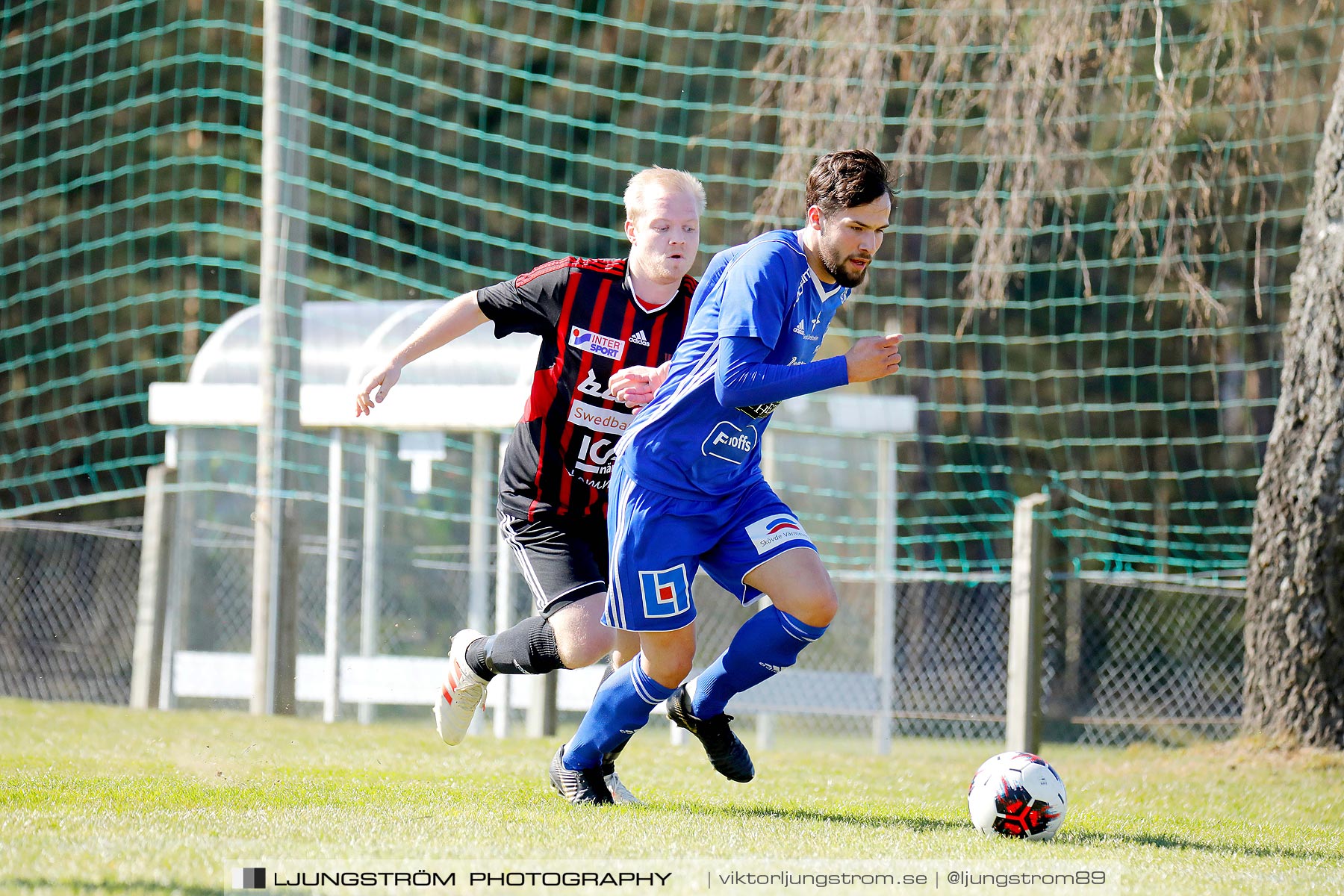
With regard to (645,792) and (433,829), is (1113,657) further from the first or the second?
(433,829)

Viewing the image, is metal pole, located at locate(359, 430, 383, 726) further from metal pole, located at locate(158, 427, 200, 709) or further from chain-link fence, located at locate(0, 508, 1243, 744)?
metal pole, located at locate(158, 427, 200, 709)

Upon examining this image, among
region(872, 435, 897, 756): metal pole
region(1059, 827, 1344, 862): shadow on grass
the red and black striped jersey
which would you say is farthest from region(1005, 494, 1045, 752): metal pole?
the red and black striped jersey

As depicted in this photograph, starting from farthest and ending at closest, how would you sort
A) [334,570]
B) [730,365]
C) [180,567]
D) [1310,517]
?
1. [180,567]
2. [334,570]
3. [1310,517]
4. [730,365]

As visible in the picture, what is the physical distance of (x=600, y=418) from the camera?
4.59 metres

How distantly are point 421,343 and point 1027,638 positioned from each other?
4.06 meters

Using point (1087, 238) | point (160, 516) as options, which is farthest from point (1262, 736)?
point (1087, 238)

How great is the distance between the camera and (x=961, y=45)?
856cm

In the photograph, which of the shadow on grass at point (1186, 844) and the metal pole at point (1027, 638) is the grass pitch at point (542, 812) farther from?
the metal pole at point (1027, 638)

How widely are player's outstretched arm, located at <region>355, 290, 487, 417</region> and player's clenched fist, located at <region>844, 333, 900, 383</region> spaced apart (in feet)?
4.50

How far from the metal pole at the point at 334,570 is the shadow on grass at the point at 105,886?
6.08 metres

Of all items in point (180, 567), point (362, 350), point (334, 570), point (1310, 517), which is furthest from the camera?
point (362, 350)

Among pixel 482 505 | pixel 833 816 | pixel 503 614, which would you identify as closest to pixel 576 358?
pixel 833 816

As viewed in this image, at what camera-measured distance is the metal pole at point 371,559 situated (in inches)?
395

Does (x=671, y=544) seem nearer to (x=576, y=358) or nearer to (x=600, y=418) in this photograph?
(x=600, y=418)
